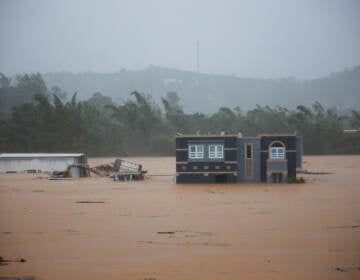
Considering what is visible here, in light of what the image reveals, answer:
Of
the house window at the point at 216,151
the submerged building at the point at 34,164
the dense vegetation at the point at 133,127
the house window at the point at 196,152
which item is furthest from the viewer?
the dense vegetation at the point at 133,127

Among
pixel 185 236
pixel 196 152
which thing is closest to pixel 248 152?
pixel 196 152

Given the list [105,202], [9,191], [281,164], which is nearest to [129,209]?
[105,202]

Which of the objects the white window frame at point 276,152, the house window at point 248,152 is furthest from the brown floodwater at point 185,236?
the house window at point 248,152

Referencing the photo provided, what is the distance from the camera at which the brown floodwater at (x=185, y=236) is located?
11.4 m

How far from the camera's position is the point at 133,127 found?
8875 centimetres

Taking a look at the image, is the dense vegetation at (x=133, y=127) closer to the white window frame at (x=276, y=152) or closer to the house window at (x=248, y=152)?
the house window at (x=248, y=152)

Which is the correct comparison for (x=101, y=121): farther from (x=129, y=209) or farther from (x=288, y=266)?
(x=288, y=266)

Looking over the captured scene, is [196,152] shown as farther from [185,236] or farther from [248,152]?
[185,236]

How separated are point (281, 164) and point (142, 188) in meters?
8.62

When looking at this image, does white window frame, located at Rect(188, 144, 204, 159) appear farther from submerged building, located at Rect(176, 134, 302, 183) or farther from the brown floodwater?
the brown floodwater

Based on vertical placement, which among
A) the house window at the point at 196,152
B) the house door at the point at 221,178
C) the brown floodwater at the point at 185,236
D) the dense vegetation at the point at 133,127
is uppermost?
the dense vegetation at the point at 133,127

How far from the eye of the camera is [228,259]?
40.0 feet

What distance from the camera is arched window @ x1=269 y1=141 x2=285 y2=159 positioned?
110ft

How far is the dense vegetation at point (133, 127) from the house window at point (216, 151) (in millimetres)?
48389
